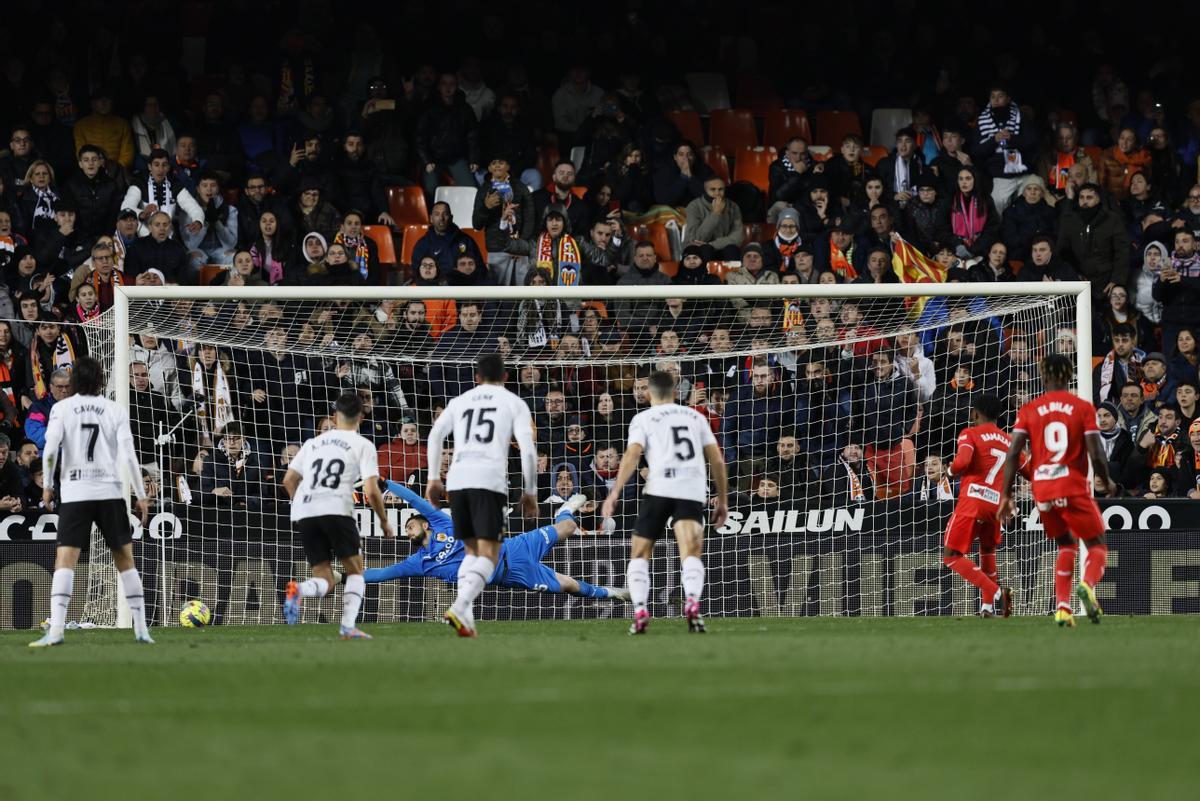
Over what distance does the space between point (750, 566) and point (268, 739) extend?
35.1ft

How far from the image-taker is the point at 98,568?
1532 centimetres

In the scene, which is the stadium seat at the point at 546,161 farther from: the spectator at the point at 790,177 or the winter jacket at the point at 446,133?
the spectator at the point at 790,177

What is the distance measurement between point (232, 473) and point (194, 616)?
191cm

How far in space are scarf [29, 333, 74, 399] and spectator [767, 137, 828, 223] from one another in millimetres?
8406

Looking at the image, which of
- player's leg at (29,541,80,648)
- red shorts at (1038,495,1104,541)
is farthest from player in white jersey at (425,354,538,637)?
red shorts at (1038,495,1104,541)

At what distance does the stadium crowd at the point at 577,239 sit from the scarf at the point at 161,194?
0.19 feet

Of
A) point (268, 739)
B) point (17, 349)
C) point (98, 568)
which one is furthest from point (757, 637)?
point (17, 349)

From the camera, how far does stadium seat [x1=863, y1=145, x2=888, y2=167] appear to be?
21703 millimetres

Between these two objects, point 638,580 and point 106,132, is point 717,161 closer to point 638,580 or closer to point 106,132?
point 106,132

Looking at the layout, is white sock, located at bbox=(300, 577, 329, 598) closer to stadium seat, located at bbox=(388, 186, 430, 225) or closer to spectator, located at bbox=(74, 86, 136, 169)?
stadium seat, located at bbox=(388, 186, 430, 225)

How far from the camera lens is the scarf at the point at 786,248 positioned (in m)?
19.4

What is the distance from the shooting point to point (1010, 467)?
39.8 ft

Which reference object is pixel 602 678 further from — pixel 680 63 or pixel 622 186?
pixel 680 63

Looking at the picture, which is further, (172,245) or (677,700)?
(172,245)
